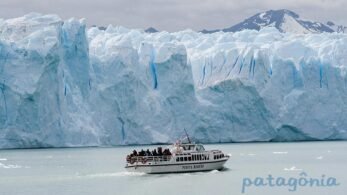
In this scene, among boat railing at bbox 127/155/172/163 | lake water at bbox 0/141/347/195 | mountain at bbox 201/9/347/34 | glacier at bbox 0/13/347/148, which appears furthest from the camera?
mountain at bbox 201/9/347/34

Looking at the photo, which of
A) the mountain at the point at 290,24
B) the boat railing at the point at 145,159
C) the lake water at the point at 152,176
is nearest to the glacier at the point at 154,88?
the lake water at the point at 152,176

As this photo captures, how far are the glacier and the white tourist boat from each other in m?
15.1

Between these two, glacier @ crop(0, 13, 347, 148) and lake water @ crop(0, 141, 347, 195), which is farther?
glacier @ crop(0, 13, 347, 148)

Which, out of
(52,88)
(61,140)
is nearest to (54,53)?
(52,88)

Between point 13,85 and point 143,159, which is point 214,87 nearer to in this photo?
point 13,85

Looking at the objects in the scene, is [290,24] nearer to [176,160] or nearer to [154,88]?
[154,88]

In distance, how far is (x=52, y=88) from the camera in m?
46.0

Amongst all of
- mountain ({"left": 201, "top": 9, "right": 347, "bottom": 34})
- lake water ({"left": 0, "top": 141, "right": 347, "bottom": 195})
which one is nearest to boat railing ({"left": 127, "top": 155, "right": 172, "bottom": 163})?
lake water ({"left": 0, "top": 141, "right": 347, "bottom": 195})

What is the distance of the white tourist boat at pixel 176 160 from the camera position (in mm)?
31250

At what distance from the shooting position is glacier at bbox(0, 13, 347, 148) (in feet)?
150

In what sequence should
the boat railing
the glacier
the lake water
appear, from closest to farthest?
the lake water
the boat railing
the glacier

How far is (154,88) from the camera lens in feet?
171

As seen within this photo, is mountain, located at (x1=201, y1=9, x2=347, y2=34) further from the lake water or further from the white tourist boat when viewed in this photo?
the white tourist boat

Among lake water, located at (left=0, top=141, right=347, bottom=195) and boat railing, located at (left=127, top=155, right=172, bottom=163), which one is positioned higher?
boat railing, located at (left=127, top=155, right=172, bottom=163)
